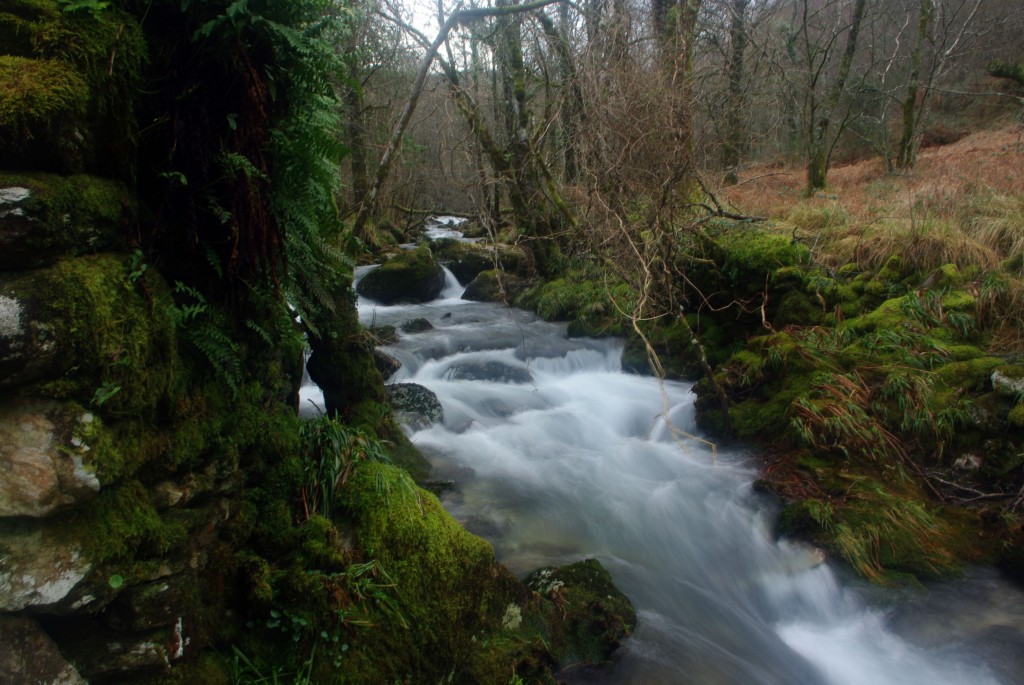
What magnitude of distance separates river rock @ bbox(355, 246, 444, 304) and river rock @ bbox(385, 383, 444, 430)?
19.5 feet

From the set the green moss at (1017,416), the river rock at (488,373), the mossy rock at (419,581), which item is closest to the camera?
the mossy rock at (419,581)

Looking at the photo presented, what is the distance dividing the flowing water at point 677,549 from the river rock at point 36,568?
279 centimetres

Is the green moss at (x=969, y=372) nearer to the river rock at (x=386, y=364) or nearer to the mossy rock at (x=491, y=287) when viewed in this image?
the river rock at (x=386, y=364)

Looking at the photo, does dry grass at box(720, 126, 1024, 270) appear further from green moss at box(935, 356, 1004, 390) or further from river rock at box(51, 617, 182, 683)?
river rock at box(51, 617, 182, 683)

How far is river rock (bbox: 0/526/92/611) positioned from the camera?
1.92 m

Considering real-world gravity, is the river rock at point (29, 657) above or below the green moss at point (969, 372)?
above

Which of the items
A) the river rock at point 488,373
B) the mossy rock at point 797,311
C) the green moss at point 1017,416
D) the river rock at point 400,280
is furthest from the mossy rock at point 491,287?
the green moss at point 1017,416

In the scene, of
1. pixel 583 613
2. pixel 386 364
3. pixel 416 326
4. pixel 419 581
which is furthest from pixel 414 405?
pixel 419 581

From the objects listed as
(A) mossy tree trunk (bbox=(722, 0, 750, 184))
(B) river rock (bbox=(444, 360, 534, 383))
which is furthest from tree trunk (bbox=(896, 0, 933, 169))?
(B) river rock (bbox=(444, 360, 534, 383))

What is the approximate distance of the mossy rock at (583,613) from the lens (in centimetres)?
368

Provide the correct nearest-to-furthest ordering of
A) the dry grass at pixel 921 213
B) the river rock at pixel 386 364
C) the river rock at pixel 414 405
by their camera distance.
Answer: the river rock at pixel 414 405, the dry grass at pixel 921 213, the river rock at pixel 386 364

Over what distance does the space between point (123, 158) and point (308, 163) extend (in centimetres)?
77

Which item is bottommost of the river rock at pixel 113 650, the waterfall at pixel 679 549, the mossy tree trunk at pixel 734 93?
the waterfall at pixel 679 549

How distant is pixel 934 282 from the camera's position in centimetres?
726
